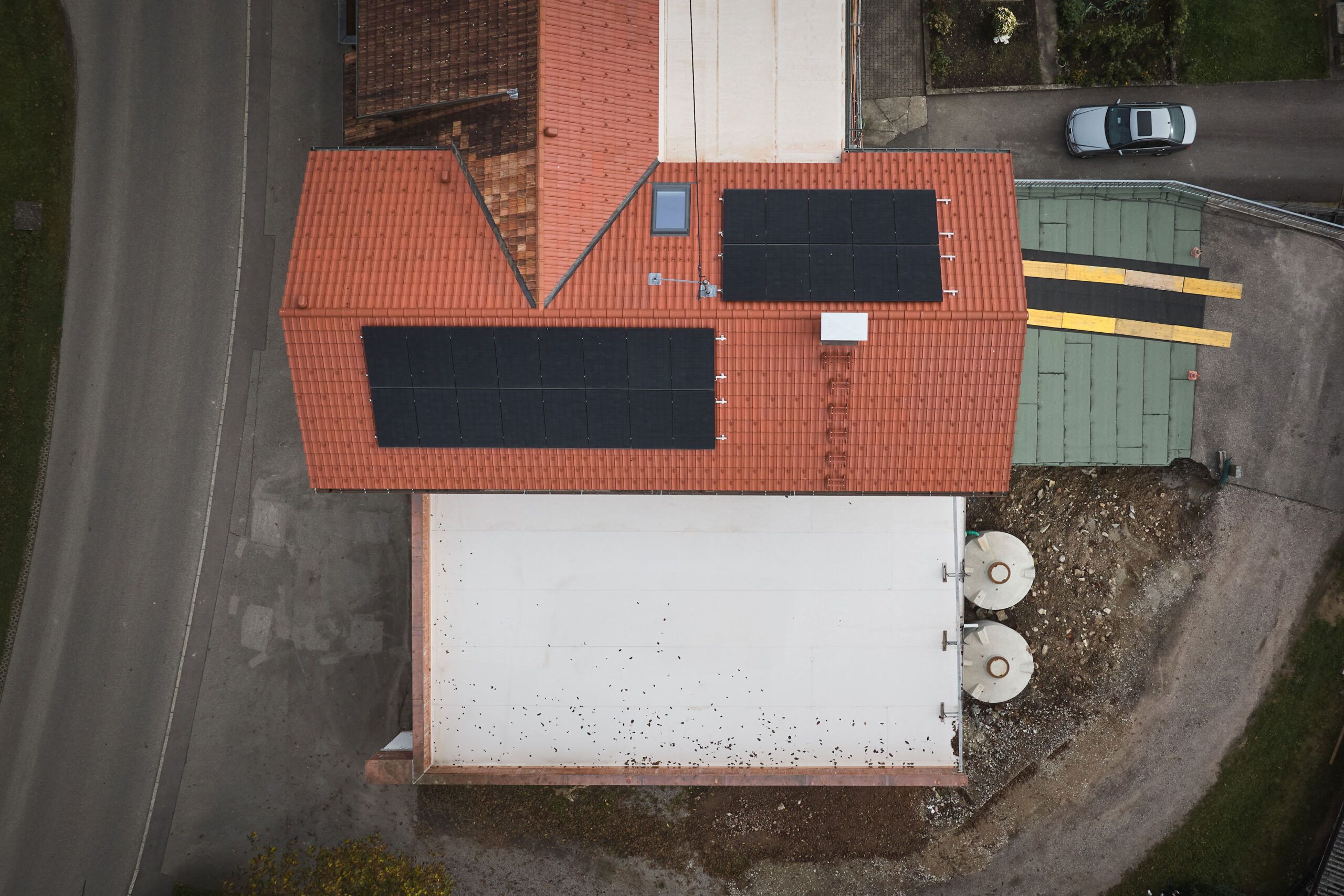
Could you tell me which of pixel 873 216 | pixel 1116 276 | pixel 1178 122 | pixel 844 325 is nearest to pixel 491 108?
pixel 873 216

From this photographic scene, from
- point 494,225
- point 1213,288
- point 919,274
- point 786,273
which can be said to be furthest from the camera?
point 1213,288

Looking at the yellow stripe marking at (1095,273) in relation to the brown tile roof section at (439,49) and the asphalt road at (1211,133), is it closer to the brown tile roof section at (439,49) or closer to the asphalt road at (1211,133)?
the asphalt road at (1211,133)

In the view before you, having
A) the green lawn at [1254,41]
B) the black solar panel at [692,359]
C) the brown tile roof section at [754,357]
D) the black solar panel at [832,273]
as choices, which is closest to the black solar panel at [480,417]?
the brown tile roof section at [754,357]

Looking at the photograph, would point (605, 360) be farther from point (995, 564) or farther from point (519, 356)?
point (995, 564)

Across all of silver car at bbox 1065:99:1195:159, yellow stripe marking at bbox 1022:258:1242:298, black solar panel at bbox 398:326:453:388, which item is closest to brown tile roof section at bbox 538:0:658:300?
black solar panel at bbox 398:326:453:388

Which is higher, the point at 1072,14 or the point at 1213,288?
the point at 1072,14

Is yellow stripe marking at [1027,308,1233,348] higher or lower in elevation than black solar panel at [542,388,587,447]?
higher

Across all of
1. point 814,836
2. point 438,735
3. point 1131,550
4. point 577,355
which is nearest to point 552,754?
point 438,735

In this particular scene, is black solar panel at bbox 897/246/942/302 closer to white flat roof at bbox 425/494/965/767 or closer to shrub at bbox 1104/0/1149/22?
white flat roof at bbox 425/494/965/767
